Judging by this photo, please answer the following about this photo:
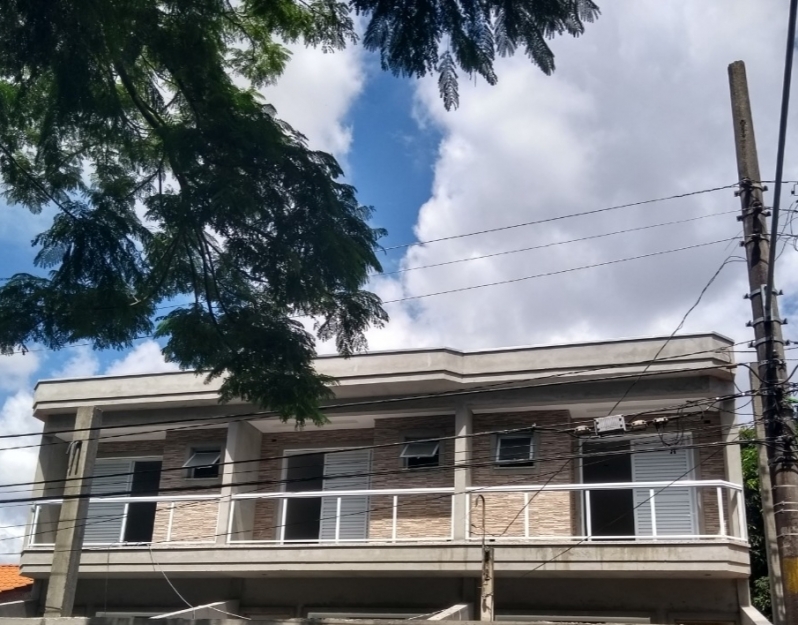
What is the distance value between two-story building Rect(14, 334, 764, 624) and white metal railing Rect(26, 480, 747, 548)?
0.13 ft

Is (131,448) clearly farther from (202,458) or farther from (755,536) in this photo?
(755,536)

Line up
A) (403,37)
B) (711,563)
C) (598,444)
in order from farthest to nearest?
(598,444) < (711,563) < (403,37)

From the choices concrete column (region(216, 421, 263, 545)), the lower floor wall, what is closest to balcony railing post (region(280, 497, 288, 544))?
concrete column (region(216, 421, 263, 545))

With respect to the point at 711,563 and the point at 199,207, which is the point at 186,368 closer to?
the point at 199,207

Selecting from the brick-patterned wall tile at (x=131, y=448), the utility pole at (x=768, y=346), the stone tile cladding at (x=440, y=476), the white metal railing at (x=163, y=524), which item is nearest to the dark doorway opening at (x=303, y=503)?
the stone tile cladding at (x=440, y=476)

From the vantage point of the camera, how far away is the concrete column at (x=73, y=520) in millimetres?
13000

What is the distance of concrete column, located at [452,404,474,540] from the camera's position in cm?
1582

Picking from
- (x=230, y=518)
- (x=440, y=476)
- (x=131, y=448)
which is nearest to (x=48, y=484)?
(x=131, y=448)

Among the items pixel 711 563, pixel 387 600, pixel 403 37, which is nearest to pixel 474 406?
pixel 387 600

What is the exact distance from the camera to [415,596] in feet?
52.7

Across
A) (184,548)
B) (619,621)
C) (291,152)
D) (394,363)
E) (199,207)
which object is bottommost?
(619,621)

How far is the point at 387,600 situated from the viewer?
53.1 feet

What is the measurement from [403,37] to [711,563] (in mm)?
10742

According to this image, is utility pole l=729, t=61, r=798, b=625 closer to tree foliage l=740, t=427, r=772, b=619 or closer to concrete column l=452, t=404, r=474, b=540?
concrete column l=452, t=404, r=474, b=540
